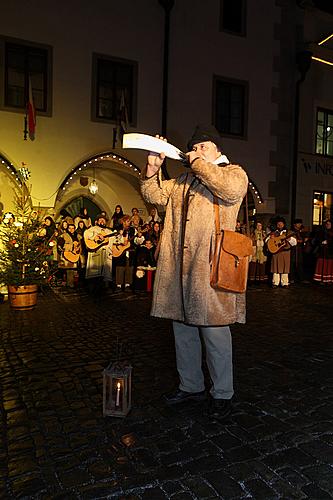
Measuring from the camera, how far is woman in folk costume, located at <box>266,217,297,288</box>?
1184cm

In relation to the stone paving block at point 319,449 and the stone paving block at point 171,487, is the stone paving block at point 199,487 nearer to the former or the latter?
the stone paving block at point 171,487

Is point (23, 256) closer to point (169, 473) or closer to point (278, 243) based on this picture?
point (169, 473)

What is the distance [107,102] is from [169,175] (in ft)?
8.11

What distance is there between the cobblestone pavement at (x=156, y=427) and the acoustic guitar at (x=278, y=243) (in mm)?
5940

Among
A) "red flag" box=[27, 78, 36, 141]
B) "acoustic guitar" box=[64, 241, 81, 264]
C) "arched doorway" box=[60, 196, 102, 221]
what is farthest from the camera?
"arched doorway" box=[60, 196, 102, 221]

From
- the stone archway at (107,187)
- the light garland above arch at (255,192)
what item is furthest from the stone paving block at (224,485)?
the light garland above arch at (255,192)

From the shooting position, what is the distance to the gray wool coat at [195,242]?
3.10m

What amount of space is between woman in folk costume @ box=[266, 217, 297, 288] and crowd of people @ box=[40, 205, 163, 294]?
3.28 metres

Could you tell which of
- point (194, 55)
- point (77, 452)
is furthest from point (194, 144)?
point (194, 55)

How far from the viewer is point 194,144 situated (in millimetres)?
3381

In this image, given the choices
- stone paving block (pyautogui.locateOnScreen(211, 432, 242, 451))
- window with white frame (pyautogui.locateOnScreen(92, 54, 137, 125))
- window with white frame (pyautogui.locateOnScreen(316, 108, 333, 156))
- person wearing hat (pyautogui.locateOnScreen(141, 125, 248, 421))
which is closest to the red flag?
window with white frame (pyautogui.locateOnScreen(92, 54, 137, 125))

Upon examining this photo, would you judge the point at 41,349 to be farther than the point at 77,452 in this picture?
Yes

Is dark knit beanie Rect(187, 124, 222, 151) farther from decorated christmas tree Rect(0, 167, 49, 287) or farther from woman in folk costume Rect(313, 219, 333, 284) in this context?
woman in folk costume Rect(313, 219, 333, 284)

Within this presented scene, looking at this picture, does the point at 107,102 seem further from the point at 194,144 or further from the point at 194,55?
the point at 194,144
